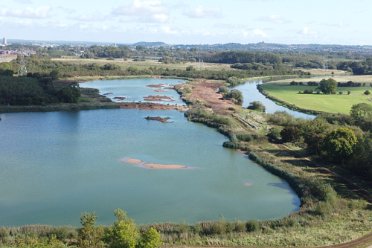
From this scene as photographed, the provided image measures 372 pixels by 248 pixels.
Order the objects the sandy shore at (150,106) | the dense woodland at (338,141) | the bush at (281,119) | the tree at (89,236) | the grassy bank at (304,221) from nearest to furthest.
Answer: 1. the tree at (89,236)
2. the grassy bank at (304,221)
3. the dense woodland at (338,141)
4. the bush at (281,119)
5. the sandy shore at (150,106)

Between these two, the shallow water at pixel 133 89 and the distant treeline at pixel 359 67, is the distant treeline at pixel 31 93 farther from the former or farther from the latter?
the distant treeline at pixel 359 67

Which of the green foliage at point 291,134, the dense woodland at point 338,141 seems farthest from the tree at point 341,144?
the green foliage at point 291,134

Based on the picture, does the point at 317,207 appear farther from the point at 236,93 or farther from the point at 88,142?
the point at 236,93

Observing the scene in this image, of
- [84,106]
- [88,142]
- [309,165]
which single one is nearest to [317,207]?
[309,165]

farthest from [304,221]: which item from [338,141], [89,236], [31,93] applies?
[31,93]

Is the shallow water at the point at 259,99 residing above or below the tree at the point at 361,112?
below

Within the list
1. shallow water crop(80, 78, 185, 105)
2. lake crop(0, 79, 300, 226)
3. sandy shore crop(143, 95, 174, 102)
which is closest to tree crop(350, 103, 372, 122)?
lake crop(0, 79, 300, 226)
